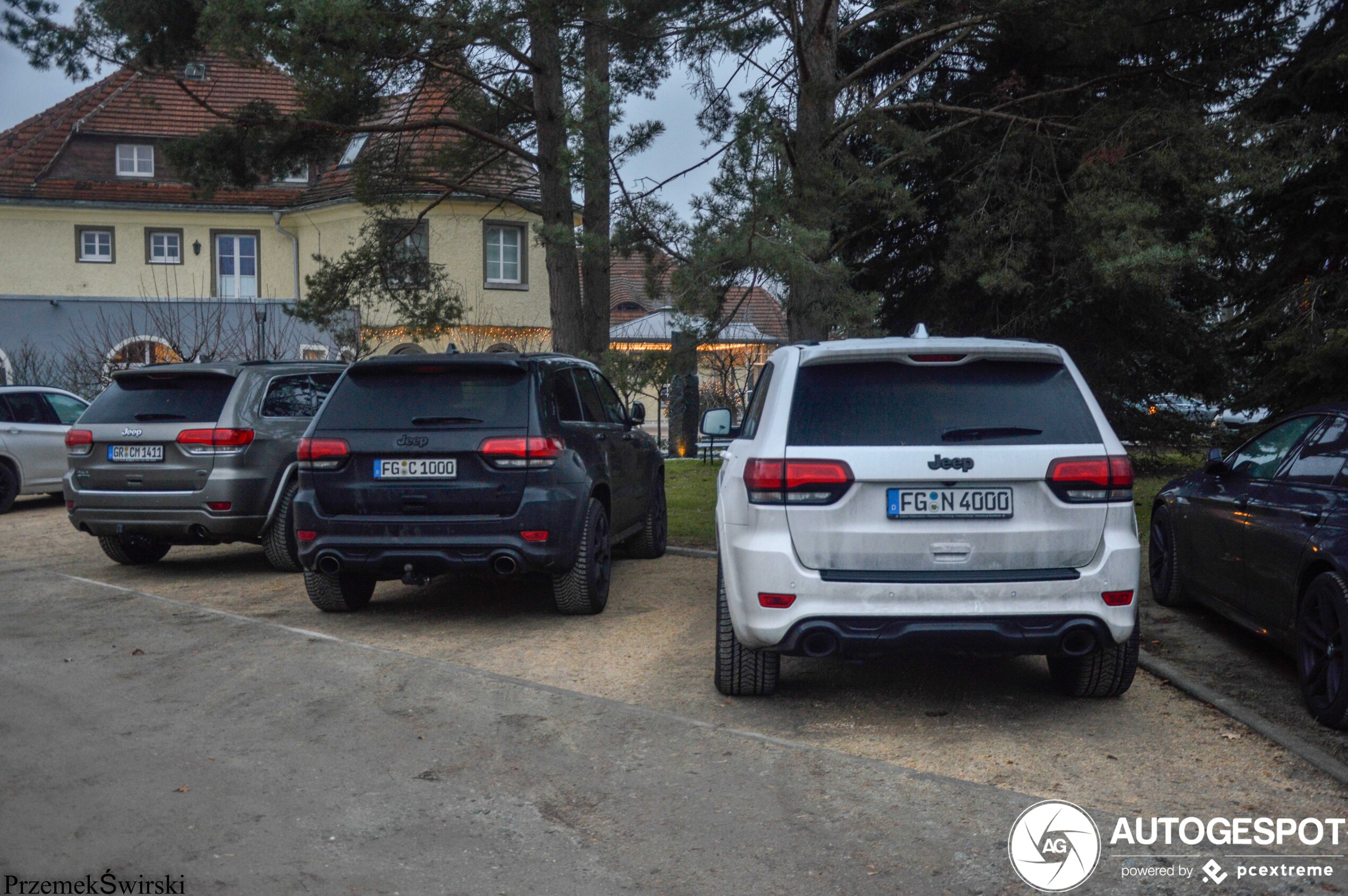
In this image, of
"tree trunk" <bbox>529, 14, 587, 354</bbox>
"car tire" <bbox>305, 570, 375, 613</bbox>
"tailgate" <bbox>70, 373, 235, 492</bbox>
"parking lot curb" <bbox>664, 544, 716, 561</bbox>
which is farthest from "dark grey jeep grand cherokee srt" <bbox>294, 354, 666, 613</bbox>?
"tree trunk" <bbox>529, 14, 587, 354</bbox>

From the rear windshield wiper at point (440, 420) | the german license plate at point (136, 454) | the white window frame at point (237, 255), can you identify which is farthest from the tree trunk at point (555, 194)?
the white window frame at point (237, 255)

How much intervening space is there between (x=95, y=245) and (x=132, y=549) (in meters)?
30.9

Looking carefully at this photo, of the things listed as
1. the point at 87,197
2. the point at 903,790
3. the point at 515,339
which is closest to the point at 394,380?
the point at 903,790

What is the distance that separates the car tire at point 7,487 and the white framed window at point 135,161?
2536 cm

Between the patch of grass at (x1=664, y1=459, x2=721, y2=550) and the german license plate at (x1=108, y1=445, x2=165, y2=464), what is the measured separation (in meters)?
4.49

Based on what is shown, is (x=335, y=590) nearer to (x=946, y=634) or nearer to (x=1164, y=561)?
(x=946, y=634)

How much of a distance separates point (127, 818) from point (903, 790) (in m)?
2.83

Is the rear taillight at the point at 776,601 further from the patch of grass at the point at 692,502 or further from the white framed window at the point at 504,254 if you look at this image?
the white framed window at the point at 504,254

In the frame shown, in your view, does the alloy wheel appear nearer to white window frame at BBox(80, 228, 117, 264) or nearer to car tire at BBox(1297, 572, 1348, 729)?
car tire at BBox(1297, 572, 1348, 729)

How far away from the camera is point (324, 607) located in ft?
28.8

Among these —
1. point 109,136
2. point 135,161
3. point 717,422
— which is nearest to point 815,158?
point 717,422

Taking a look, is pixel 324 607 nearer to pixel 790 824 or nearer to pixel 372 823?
pixel 372 823

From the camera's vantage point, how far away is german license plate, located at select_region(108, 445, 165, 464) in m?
10.2

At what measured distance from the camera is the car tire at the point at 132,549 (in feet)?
37.0
